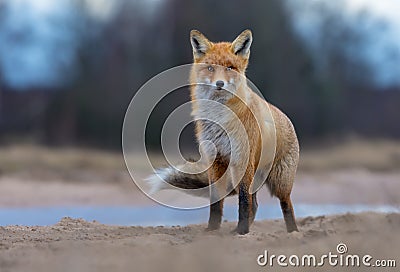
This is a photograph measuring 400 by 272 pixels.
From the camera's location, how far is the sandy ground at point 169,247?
645 centimetres

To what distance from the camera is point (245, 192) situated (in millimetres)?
9234

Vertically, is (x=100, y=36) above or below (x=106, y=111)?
above

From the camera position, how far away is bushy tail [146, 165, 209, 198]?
10508 mm

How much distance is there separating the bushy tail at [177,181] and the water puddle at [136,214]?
1.71m

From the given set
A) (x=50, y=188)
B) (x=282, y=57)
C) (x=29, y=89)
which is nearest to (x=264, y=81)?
(x=282, y=57)

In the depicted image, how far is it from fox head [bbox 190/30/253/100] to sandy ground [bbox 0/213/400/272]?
188 centimetres

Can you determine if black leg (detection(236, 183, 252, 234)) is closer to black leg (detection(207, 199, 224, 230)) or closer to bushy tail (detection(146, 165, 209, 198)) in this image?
black leg (detection(207, 199, 224, 230))

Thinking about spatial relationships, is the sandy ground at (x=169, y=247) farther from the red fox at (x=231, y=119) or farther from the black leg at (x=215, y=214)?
the red fox at (x=231, y=119)

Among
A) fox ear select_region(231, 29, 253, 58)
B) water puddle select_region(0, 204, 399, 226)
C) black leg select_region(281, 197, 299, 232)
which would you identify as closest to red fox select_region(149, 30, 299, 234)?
fox ear select_region(231, 29, 253, 58)

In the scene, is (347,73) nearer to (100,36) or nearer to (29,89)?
(100,36)

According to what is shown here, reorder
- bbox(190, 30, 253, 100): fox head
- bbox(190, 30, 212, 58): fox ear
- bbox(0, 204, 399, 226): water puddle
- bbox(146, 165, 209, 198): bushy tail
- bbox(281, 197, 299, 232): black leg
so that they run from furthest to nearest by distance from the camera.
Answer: bbox(0, 204, 399, 226): water puddle, bbox(146, 165, 209, 198): bushy tail, bbox(281, 197, 299, 232): black leg, bbox(190, 30, 212, 58): fox ear, bbox(190, 30, 253, 100): fox head

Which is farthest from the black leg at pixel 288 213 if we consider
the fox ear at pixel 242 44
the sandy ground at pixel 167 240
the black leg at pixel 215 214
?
the fox ear at pixel 242 44

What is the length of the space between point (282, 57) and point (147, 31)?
613 cm

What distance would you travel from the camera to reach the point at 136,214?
53.9ft
